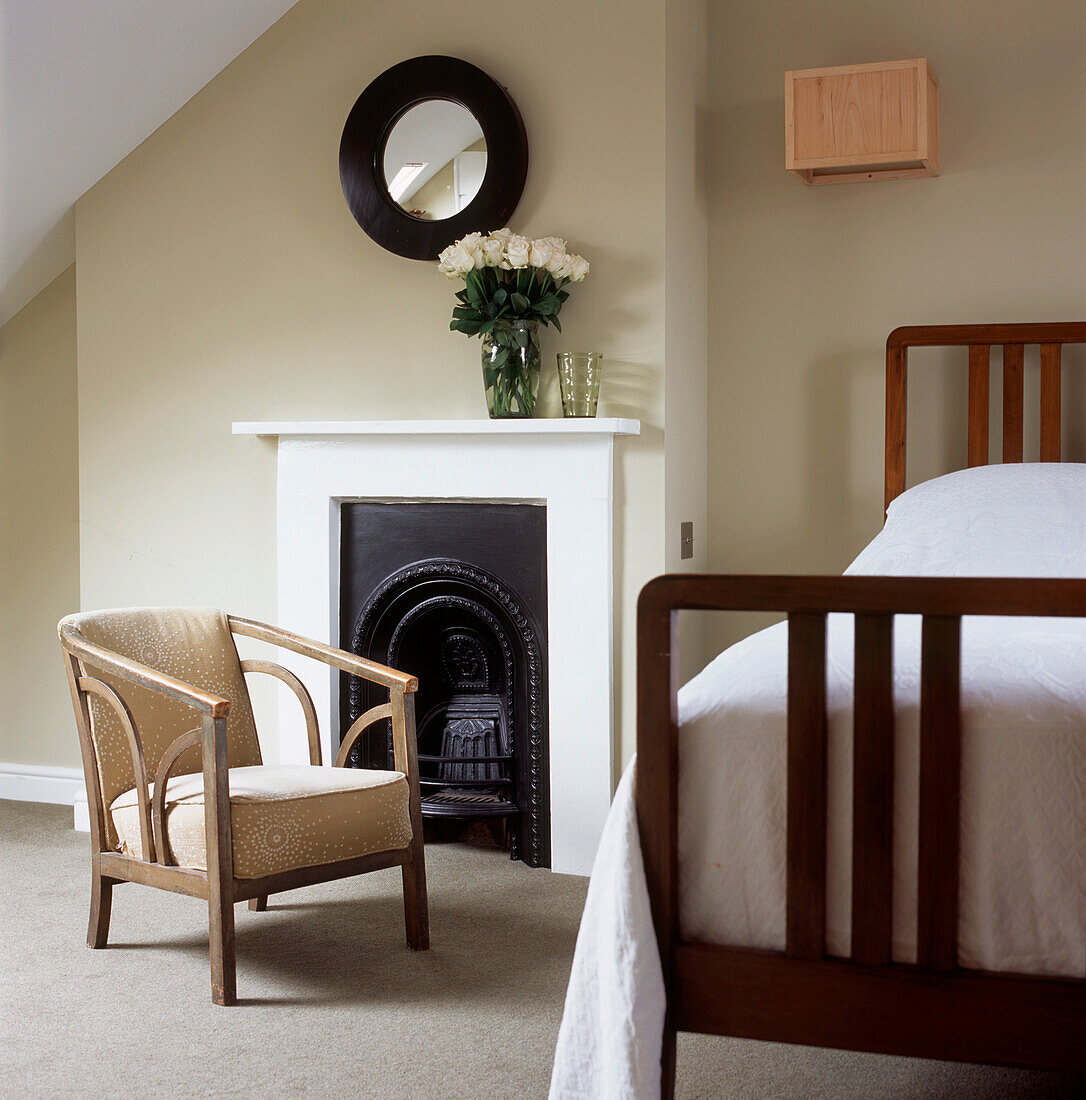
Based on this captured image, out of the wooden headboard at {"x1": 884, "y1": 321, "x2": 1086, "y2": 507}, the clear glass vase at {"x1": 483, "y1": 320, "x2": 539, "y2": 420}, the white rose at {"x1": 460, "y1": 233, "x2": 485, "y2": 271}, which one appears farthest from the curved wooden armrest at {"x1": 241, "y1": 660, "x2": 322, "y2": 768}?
the wooden headboard at {"x1": 884, "y1": 321, "x2": 1086, "y2": 507}

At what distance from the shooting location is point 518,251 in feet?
9.07

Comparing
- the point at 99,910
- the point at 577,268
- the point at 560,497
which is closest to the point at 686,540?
the point at 560,497

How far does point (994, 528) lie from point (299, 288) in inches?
72.9

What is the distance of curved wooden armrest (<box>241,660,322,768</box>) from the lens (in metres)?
2.56

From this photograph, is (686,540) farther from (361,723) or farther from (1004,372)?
(361,723)

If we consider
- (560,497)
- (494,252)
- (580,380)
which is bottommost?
(560,497)

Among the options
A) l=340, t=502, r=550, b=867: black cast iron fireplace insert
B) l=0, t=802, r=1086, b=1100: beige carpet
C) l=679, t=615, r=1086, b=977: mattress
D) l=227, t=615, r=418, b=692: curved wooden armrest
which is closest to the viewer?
l=679, t=615, r=1086, b=977: mattress

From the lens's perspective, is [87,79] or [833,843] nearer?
[833,843]

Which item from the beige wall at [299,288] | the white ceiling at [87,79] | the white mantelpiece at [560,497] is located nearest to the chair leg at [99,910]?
the white mantelpiece at [560,497]

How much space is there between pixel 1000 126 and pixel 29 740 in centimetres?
321

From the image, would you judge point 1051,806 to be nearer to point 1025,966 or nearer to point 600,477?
point 1025,966

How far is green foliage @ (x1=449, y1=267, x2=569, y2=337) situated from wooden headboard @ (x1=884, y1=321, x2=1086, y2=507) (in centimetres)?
83

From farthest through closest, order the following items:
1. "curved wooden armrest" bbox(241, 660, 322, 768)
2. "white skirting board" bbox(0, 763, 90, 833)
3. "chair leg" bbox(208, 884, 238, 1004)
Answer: "white skirting board" bbox(0, 763, 90, 833), "curved wooden armrest" bbox(241, 660, 322, 768), "chair leg" bbox(208, 884, 238, 1004)

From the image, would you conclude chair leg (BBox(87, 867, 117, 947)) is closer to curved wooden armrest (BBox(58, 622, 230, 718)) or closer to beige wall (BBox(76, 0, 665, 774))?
curved wooden armrest (BBox(58, 622, 230, 718))
